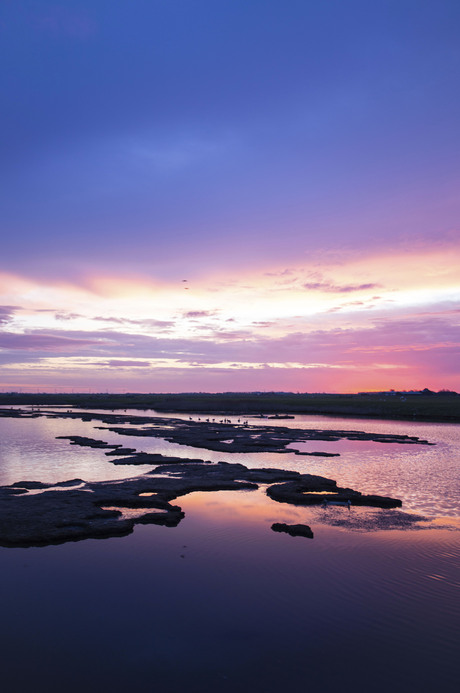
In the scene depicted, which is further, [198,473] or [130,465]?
[130,465]

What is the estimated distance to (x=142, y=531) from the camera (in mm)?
17453

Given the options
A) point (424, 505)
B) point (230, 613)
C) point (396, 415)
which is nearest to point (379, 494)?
point (424, 505)

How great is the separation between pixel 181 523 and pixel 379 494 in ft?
37.1

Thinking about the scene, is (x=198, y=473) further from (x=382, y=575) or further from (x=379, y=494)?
(x=382, y=575)

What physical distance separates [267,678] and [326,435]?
155 feet

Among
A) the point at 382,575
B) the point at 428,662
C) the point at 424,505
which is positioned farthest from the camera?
the point at 424,505

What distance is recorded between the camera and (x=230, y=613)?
11.2m

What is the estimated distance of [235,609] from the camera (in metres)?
11.4

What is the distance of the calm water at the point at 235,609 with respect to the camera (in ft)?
29.0

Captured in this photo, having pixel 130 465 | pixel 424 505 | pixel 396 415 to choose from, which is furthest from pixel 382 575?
pixel 396 415

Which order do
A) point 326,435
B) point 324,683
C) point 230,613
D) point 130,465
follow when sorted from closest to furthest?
1. point 324,683
2. point 230,613
3. point 130,465
4. point 326,435

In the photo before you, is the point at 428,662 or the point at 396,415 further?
the point at 396,415

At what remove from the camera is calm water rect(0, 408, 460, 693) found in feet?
29.0

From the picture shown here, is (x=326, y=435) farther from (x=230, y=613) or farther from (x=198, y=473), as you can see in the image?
(x=230, y=613)
